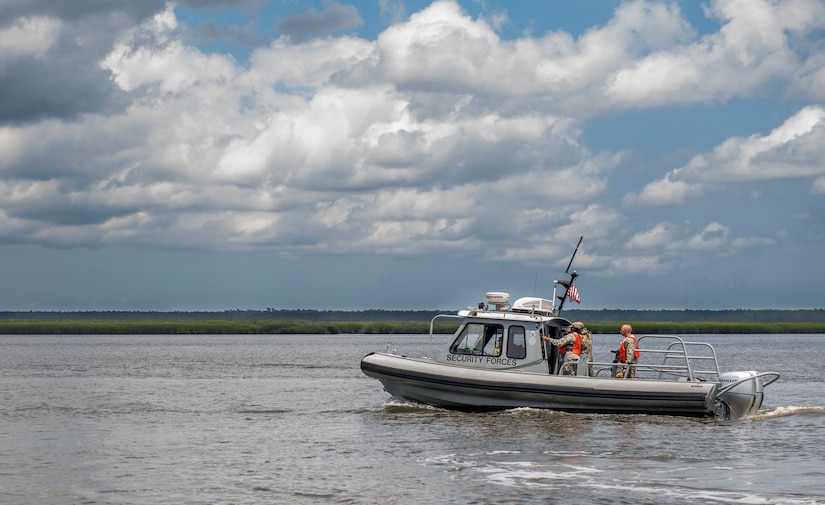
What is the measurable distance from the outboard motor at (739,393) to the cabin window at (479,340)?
4.39 metres

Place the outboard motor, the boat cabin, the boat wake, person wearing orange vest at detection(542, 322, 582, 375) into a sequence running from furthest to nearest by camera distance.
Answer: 1. the boat wake
2. the boat cabin
3. person wearing orange vest at detection(542, 322, 582, 375)
4. the outboard motor

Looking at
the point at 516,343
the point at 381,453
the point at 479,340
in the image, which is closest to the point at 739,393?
the point at 516,343

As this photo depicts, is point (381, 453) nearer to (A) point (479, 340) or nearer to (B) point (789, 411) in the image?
(A) point (479, 340)

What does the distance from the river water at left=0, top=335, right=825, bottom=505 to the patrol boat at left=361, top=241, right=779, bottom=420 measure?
377 mm

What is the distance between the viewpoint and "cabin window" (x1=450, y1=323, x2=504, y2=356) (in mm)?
19516

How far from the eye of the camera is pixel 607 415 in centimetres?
1934

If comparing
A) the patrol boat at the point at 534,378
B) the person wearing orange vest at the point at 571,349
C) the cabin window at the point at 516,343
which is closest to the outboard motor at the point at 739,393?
the patrol boat at the point at 534,378

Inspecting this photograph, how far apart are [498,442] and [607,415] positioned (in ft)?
12.6

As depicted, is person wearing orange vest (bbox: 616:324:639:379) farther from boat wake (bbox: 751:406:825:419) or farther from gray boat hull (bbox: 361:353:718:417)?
boat wake (bbox: 751:406:825:419)

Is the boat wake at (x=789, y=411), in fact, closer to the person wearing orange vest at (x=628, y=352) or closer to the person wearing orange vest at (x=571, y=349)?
the person wearing orange vest at (x=628, y=352)

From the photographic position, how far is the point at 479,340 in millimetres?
19688

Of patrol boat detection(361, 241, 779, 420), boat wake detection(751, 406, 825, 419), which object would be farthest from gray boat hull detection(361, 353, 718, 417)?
boat wake detection(751, 406, 825, 419)

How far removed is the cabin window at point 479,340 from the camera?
768 inches

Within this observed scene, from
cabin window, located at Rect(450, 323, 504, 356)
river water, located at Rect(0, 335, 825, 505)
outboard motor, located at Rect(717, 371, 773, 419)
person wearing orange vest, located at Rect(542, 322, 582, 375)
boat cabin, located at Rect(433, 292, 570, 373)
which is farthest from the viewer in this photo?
cabin window, located at Rect(450, 323, 504, 356)
